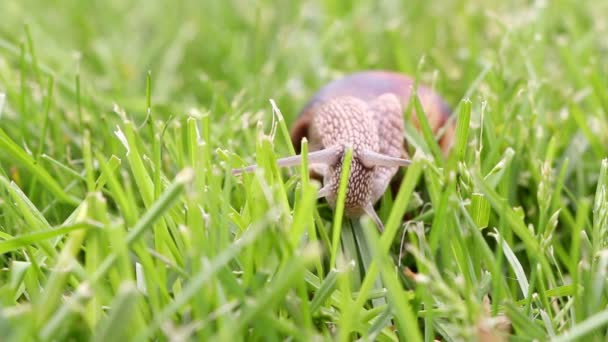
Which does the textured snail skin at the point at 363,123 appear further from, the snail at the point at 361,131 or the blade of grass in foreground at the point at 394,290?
the blade of grass in foreground at the point at 394,290

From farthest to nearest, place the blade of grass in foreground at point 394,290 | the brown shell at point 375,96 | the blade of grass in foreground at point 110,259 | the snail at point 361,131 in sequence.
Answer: the brown shell at point 375,96 → the snail at point 361,131 → the blade of grass in foreground at point 394,290 → the blade of grass in foreground at point 110,259

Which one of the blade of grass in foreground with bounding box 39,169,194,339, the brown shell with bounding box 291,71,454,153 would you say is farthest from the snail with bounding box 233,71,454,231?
the blade of grass in foreground with bounding box 39,169,194,339

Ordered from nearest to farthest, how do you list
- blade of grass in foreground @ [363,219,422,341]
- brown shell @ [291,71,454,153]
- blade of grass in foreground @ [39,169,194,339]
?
1. blade of grass in foreground @ [39,169,194,339]
2. blade of grass in foreground @ [363,219,422,341]
3. brown shell @ [291,71,454,153]

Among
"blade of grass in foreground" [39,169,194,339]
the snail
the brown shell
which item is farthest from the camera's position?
the brown shell

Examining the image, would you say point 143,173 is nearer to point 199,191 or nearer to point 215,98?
point 199,191

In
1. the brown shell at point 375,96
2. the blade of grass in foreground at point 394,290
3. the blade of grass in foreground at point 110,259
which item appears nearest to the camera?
the blade of grass in foreground at point 110,259

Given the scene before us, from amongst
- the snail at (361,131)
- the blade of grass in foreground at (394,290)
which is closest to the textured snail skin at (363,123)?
the snail at (361,131)

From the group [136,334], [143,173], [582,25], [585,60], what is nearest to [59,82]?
[143,173]

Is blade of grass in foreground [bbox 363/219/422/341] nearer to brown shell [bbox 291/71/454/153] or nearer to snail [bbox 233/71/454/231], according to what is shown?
snail [bbox 233/71/454/231]
